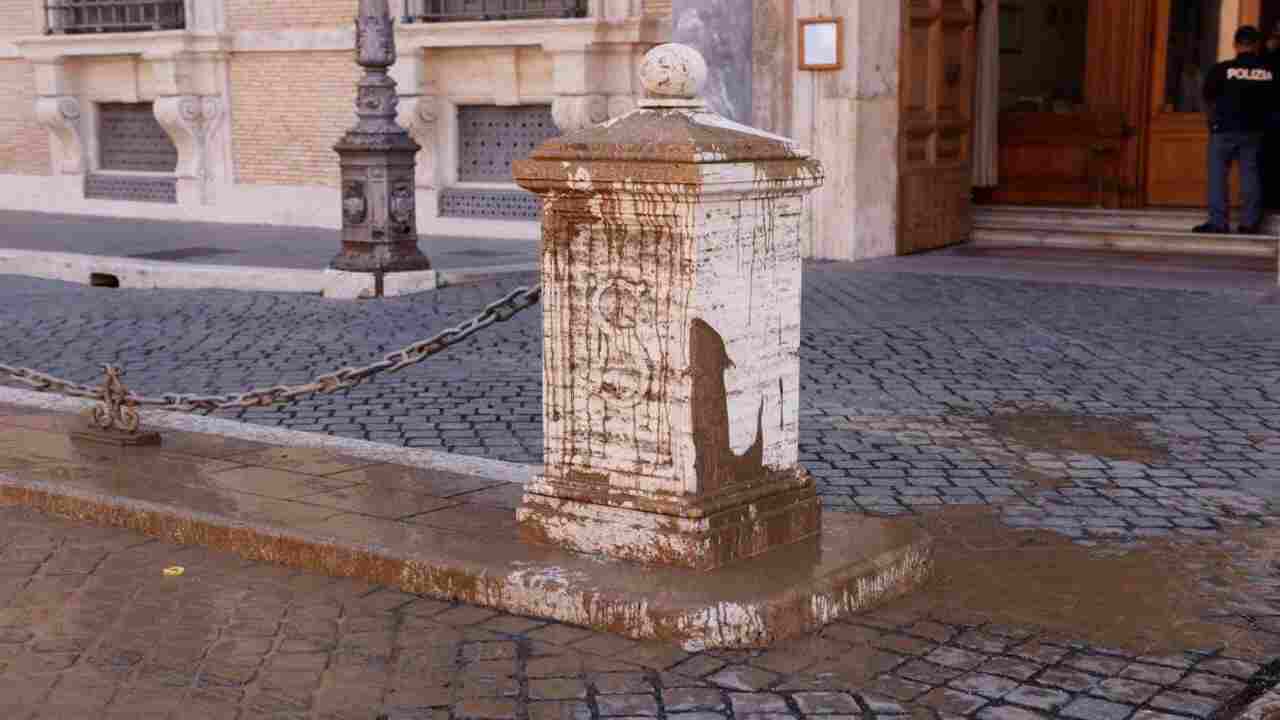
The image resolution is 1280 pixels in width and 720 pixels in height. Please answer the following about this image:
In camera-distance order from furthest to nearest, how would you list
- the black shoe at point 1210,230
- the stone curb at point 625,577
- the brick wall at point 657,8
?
the brick wall at point 657,8, the black shoe at point 1210,230, the stone curb at point 625,577

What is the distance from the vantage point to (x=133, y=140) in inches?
744

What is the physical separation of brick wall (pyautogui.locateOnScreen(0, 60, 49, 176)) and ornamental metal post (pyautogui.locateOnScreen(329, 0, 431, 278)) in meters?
8.86

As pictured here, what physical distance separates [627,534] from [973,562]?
1094 mm

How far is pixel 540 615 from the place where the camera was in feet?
14.4

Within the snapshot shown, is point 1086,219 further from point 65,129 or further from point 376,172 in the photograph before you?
point 65,129

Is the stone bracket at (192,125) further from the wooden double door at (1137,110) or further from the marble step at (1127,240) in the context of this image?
the marble step at (1127,240)

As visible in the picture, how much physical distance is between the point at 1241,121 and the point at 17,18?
520 inches

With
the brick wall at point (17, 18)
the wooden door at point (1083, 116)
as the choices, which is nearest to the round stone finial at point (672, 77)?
the wooden door at point (1083, 116)

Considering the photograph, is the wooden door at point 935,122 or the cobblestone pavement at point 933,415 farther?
the wooden door at point 935,122

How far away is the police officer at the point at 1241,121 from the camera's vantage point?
43.1 feet

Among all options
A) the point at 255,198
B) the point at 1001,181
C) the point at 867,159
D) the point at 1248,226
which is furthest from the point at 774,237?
the point at 255,198

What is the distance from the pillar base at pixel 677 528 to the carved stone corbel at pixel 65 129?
50.8 ft

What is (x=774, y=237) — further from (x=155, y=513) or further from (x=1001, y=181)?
(x=1001, y=181)

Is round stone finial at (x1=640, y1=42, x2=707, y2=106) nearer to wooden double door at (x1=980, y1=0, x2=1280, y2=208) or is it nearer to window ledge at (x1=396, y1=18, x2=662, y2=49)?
window ledge at (x1=396, y1=18, x2=662, y2=49)
